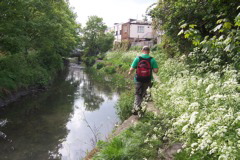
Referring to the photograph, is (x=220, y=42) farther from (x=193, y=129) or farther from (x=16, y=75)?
(x=16, y=75)

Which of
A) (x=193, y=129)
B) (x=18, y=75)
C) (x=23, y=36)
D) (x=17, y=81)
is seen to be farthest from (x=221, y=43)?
(x=18, y=75)

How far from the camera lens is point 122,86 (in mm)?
19141

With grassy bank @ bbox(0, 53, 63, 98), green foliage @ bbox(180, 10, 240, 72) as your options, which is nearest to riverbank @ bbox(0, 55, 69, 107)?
grassy bank @ bbox(0, 53, 63, 98)

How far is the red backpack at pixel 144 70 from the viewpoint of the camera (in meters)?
6.69

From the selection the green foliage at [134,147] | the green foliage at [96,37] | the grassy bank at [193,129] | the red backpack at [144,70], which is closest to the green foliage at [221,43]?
the grassy bank at [193,129]

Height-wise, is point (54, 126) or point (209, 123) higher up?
point (209, 123)

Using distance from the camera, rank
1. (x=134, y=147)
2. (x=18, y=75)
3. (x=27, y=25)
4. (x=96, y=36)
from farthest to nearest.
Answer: (x=96, y=36) < (x=18, y=75) < (x=27, y=25) < (x=134, y=147)

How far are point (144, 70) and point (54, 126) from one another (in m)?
5.62

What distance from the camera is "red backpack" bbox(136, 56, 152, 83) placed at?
6.69 meters

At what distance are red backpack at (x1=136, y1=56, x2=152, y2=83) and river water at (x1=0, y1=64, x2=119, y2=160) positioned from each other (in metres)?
2.67

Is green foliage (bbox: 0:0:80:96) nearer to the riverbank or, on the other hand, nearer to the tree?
the riverbank

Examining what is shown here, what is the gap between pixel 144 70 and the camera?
22.2 ft

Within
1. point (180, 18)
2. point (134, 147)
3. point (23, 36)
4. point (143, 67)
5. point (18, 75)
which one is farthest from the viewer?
point (18, 75)

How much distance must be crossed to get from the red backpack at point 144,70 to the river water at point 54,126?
2668 millimetres
